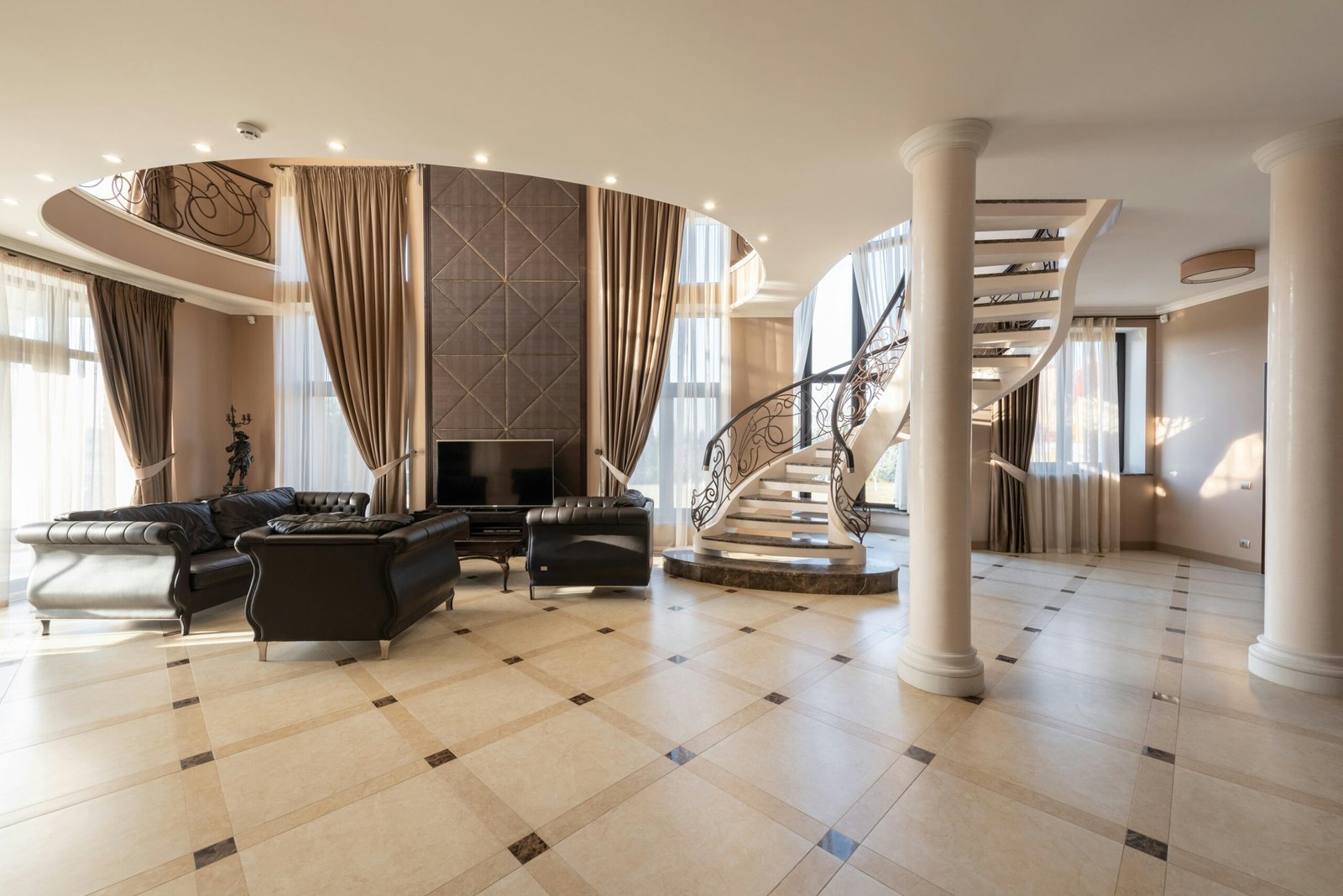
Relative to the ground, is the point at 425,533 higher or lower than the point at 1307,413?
lower

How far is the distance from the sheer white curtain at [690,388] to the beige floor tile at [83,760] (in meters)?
5.10

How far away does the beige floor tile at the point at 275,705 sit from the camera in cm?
268

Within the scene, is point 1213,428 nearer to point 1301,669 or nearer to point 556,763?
point 1301,669

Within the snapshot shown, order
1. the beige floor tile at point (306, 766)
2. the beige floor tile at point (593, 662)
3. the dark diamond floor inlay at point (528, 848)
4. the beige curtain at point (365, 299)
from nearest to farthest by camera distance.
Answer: the dark diamond floor inlay at point (528, 848), the beige floor tile at point (306, 766), the beige floor tile at point (593, 662), the beige curtain at point (365, 299)

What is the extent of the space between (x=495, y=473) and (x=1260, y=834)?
21.1 feet

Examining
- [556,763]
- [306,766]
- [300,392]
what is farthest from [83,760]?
[300,392]

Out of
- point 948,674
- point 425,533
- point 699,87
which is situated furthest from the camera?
point 425,533

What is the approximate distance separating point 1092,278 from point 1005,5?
4.75m

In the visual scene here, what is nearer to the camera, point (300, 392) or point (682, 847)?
point (682, 847)

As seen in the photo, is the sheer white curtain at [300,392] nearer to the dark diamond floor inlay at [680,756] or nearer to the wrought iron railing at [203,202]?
the wrought iron railing at [203,202]

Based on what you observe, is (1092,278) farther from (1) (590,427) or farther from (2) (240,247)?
(2) (240,247)

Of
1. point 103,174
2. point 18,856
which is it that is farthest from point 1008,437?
point 103,174

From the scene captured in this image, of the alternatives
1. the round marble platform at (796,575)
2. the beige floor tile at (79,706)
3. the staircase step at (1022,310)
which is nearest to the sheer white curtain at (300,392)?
the beige floor tile at (79,706)

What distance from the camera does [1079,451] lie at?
7020 mm
